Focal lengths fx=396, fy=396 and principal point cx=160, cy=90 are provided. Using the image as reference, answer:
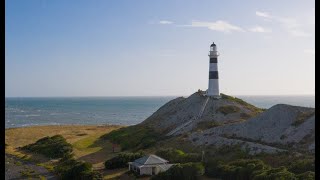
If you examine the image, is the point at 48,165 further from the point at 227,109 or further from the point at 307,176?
the point at 307,176

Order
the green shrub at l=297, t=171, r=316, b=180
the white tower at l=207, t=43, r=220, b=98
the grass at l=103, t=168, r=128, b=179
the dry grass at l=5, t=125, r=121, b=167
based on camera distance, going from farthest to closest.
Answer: the white tower at l=207, t=43, r=220, b=98 → the dry grass at l=5, t=125, r=121, b=167 → the grass at l=103, t=168, r=128, b=179 → the green shrub at l=297, t=171, r=316, b=180

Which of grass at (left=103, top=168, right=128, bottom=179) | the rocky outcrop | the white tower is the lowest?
grass at (left=103, top=168, right=128, bottom=179)

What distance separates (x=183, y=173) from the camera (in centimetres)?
3128

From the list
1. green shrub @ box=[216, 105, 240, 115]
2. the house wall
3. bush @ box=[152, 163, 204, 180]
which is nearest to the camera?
bush @ box=[152, 163, 204, 180]

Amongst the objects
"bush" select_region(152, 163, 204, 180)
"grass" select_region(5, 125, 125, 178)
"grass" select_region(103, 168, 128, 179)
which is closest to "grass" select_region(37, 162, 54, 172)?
"grass" select_region(5, 125, 125, 178)

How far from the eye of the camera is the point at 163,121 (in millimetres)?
61875

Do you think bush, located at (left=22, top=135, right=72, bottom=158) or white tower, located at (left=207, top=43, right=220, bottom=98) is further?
white tower, located at (left=207, top=43, right=220, bottom=98)

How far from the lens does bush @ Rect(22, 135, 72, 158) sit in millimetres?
48281

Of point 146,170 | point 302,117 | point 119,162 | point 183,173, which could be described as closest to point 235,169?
point 183,173

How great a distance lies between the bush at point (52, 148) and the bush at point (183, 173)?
62.8 ft

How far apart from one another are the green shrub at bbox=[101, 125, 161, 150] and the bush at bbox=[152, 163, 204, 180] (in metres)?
16.3

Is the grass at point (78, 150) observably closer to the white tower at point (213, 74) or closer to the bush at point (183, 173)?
the bush at point (183, 173)

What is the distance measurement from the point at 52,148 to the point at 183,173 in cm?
2459

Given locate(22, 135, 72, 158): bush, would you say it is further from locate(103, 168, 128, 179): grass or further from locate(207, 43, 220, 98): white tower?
locate(207, 43, 220, 98): white tower
